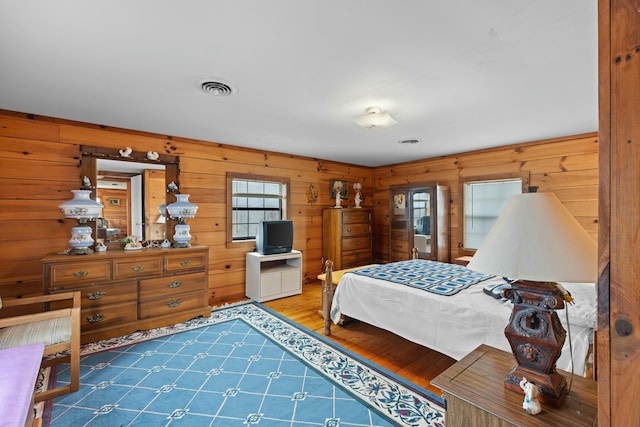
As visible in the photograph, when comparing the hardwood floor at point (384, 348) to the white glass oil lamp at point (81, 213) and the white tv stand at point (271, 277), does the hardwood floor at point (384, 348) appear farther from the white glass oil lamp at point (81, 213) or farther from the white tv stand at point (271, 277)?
the white glass oil lamp at point (81, 213)

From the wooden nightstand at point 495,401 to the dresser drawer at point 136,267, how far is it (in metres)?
3.03

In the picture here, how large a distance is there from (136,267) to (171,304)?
56 cm

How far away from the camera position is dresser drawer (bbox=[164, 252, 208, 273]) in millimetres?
3244

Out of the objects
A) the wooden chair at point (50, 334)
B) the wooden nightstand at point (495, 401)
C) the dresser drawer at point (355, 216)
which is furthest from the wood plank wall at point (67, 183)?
the wooden nightstand at point (495, 401)

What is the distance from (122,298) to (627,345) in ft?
11.8

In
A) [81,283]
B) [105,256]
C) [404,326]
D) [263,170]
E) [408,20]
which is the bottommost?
[404,326]

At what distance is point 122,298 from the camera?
2939 mm

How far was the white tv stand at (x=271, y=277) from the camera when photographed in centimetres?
411

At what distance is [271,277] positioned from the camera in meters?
4.19

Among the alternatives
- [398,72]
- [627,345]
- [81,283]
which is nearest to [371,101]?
[398,72]

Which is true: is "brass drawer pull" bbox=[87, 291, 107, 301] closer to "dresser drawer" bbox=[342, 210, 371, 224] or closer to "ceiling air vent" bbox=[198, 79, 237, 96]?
"ceiling air vent" bbox=[198, 79, 237, 96]

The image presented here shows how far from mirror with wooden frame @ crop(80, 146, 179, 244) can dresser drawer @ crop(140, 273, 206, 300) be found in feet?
2.13

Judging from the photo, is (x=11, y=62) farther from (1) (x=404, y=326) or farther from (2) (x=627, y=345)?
(1) (x=404, y=326)

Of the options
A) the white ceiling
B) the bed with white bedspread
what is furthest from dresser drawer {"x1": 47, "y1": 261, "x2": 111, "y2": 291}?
the bed with white bedspread
